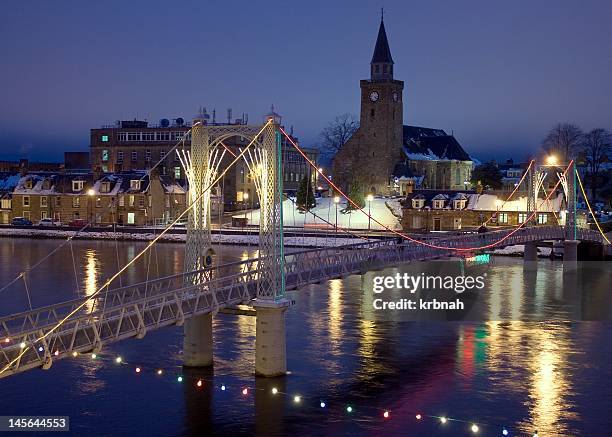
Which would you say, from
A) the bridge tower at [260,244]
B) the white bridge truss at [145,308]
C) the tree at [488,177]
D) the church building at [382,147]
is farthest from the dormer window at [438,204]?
the bridge tower at [260,244]

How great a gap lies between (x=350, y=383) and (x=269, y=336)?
3501 millimetres

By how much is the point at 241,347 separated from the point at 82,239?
202ft

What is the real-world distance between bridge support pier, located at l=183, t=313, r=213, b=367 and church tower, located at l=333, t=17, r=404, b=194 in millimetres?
85528

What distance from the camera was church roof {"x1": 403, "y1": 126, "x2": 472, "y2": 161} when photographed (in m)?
127

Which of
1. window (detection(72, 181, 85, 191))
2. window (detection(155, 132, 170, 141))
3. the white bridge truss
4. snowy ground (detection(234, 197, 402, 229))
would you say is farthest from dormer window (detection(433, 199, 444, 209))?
the white bridge truss

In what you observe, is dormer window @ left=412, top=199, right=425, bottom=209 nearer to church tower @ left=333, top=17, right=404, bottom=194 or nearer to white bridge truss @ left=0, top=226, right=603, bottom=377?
church tower @ left=333, top=17, right=404, bottom=194

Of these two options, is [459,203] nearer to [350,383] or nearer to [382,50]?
[382,50]

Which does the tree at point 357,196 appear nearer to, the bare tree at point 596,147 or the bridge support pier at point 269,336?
the bare tree at point 596,147

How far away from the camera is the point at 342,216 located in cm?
10612

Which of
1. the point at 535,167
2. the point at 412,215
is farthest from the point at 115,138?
the point at 535,167

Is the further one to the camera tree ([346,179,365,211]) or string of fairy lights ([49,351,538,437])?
tree ([346,179,365,211])

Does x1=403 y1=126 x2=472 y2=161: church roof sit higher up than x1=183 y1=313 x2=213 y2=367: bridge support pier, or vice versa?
x1=403 y1=126 x2=472 y2=161: church roof

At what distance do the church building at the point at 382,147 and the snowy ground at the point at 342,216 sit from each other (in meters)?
8.80

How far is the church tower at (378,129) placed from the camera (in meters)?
122
